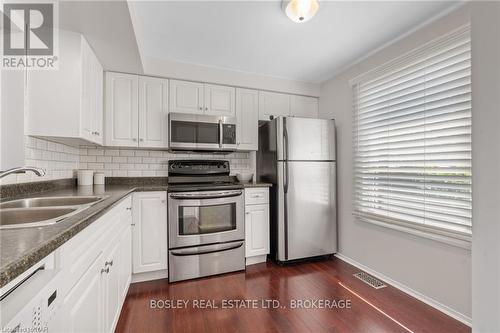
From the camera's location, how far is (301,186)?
8.66 ft

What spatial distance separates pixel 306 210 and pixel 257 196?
0.61 m

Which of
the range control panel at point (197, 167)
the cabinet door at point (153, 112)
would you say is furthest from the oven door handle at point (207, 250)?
the cabinet door at point (153, 112)

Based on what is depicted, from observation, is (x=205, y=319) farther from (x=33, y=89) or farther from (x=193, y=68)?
(x=193, y=68)

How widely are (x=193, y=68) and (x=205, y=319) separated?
2.50 m

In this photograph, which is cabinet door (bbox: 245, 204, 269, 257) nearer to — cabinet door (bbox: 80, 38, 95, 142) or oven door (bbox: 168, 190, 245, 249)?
oven door (bbox: 168, 190, 245, 249)

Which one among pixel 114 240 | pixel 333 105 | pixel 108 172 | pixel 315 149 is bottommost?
pixel 114 240

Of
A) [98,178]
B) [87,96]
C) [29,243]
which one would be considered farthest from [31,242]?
[98,178]

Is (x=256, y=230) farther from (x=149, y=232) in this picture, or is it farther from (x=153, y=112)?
(x=153, y=112)

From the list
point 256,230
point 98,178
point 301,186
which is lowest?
point 256,230

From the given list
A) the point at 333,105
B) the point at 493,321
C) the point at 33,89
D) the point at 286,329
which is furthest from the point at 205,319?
the point at 333,105

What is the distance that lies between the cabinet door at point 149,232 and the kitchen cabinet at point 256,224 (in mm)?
883

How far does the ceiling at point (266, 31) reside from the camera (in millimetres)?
1711

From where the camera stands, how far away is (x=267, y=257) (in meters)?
2.80

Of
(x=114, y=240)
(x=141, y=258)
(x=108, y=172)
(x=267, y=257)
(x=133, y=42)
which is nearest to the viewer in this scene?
(x=114, y=240)
